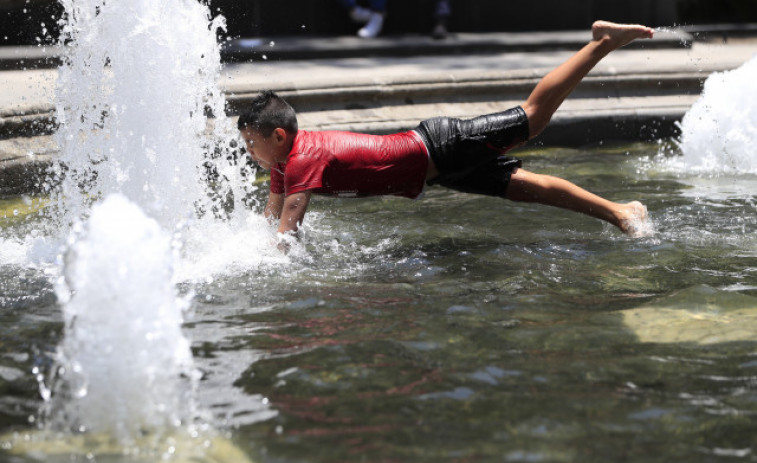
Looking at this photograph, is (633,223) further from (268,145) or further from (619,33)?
(268,145)

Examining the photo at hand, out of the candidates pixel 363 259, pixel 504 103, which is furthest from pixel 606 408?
pixel 504 103

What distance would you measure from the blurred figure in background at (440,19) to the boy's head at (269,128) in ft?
24.8

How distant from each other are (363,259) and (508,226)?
1084 millimetres

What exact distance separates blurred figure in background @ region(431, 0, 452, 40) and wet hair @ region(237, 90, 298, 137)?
762 cm

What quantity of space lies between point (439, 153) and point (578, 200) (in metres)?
0.77

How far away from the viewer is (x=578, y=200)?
5082mm

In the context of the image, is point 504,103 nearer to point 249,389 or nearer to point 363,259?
point 363,259

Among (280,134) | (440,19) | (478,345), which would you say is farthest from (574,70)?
(440,19)

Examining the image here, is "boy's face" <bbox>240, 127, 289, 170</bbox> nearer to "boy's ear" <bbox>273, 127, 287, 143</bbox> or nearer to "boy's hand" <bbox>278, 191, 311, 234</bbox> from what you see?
"boy's ear" <bbox>273, 127, 287, 143</bbox>

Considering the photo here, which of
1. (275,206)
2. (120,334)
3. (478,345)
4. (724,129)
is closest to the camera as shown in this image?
(120,334)

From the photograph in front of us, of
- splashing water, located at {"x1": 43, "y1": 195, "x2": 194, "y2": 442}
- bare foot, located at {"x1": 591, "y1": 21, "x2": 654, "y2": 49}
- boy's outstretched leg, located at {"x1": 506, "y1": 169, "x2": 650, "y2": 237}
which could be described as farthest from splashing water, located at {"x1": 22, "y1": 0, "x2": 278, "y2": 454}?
bare foot, located at {"x1": 591, "y1": 21, "x2": 654, "y2": 49}

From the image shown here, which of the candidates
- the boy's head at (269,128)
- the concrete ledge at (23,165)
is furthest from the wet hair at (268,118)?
the concrete ledge at (23,165)

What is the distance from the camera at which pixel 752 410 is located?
3039mm

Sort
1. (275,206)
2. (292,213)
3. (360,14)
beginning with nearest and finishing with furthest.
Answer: (292,213)
(275,206)
(360,14)
